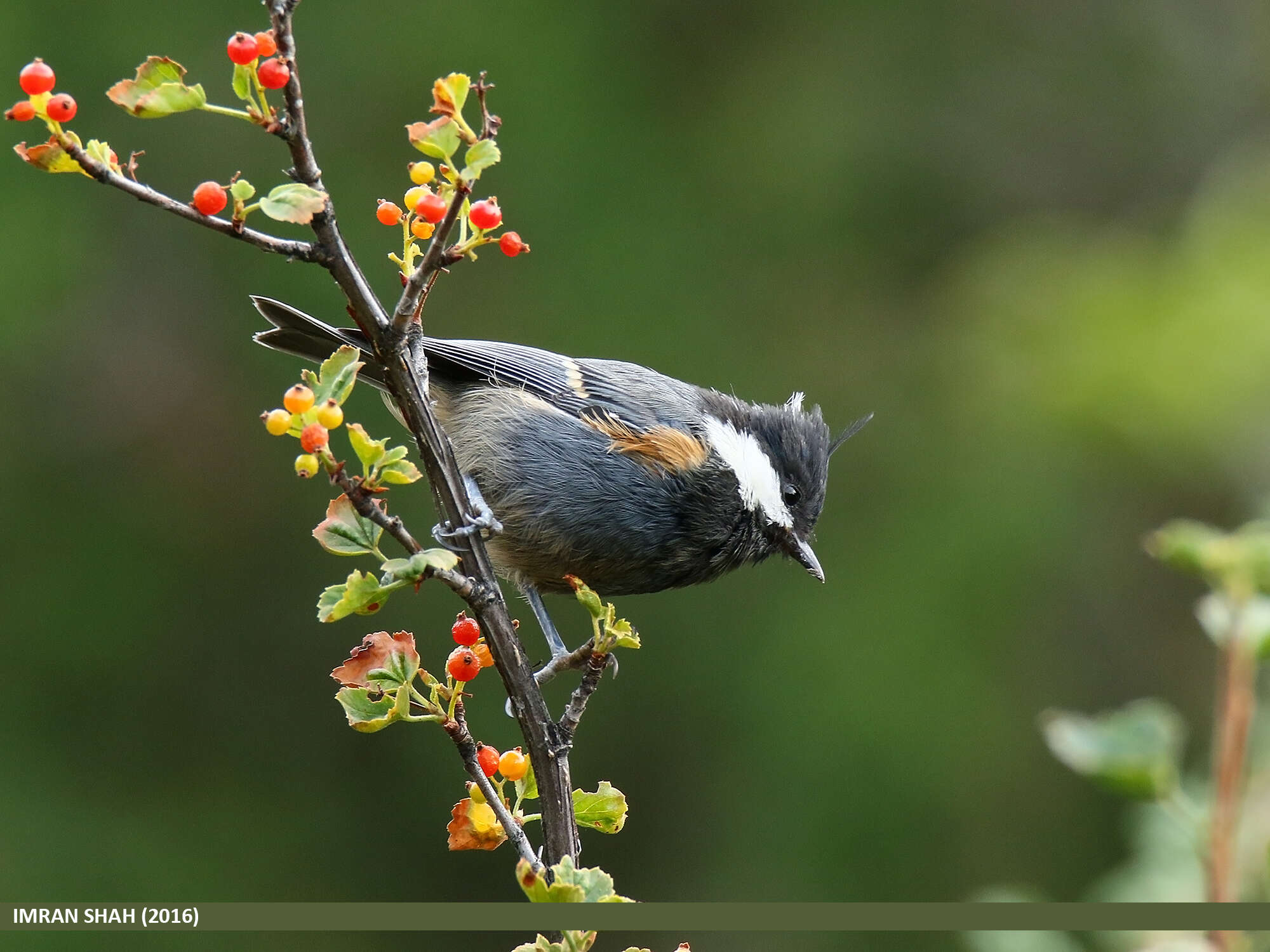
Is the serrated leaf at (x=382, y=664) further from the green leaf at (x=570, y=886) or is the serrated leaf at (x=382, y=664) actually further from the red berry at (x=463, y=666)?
the green leaf at (x=570, y=886)

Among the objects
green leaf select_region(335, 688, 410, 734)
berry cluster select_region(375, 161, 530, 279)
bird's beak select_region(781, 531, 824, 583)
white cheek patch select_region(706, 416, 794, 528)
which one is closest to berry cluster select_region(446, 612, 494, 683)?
green leaf select_region(335, 688, 410, 734)

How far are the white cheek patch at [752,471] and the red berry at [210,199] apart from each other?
201cm

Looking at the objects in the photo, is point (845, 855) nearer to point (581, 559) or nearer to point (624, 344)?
point (624, 344)

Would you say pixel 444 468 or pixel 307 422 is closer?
pixel 307 422

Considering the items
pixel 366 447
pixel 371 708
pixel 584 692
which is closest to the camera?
pixel 366 447

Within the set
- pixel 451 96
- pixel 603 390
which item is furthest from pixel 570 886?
pixel 603 390

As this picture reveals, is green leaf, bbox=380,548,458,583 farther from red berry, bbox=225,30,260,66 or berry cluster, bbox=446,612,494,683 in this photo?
red berry, bbox=225,30,260,66

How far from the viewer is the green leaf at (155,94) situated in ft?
6.11

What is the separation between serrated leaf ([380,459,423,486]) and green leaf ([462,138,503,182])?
1.34ft

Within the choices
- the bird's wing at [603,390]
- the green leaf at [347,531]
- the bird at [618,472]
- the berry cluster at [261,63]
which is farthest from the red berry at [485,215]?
the bird's wing at [603,390]

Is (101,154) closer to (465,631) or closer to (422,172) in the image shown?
(422,172)

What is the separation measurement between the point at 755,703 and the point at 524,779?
5.68 m

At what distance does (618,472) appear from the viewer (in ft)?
12.0

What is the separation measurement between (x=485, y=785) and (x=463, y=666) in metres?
0.21
